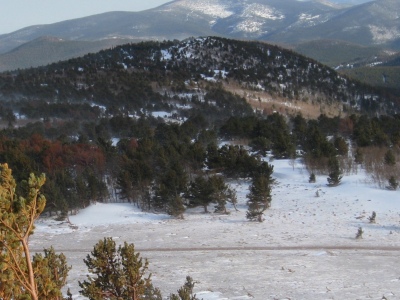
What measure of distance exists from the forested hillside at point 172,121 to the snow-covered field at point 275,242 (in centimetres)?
107

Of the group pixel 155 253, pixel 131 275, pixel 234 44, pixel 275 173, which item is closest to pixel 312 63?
pixel 234 44

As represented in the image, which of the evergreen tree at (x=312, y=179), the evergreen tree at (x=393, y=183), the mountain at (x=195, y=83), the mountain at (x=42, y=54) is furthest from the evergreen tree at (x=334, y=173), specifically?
the mountain at (x=42, y=54)

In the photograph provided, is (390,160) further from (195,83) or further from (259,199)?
(195,83)

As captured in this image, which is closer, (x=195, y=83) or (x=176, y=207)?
(x=176, y=207)

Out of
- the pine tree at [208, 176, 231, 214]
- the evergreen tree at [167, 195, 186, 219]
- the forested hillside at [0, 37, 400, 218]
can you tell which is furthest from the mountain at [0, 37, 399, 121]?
the pine tree at [208, 176, 231, 214]

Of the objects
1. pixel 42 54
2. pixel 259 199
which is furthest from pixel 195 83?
pixel 42 54

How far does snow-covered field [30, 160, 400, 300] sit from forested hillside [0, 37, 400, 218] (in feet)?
3.51

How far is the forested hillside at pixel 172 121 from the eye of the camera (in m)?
20.5

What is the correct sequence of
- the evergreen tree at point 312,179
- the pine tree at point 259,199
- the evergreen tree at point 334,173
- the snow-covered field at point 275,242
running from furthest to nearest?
the evergreen tree at point 312,179
the evergreen tree at point 334,173
the pine tree at point 259,199
the snow-covered field at point 275,242

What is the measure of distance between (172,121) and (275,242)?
25.2 m

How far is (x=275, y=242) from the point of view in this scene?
50.2 feet

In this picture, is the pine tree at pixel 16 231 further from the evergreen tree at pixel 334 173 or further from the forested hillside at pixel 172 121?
the evergreen tree at pixel 334 173

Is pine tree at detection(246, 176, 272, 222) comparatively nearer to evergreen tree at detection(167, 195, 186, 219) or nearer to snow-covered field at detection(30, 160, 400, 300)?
snow-covered field at detection(30, 160, 400, 300)

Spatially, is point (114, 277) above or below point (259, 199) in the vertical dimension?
above
